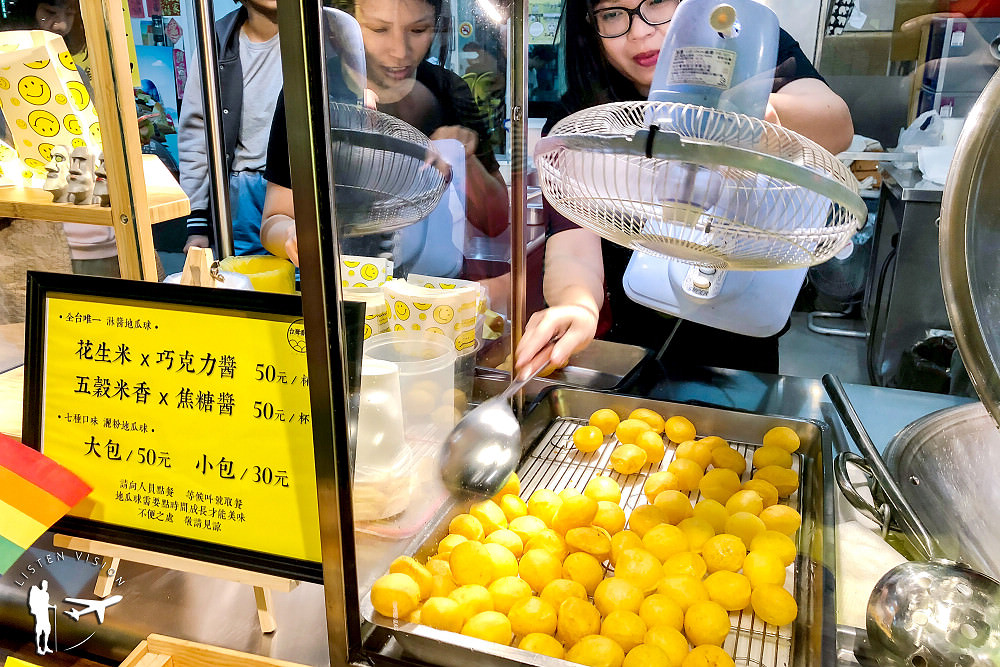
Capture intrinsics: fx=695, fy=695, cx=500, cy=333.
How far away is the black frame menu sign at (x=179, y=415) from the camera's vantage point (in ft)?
2.57

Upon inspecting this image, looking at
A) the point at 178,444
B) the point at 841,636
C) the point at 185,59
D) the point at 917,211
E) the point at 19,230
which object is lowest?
the point at 841,636

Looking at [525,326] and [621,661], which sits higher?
[525,326]

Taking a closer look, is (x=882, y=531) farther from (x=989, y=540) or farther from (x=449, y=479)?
(x=449, y=479)

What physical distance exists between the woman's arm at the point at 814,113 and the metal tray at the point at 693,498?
1.42 feet

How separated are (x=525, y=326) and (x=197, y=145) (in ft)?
4.74

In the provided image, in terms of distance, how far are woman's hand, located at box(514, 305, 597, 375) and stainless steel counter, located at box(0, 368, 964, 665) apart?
0.29 m

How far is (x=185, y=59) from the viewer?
2.04m

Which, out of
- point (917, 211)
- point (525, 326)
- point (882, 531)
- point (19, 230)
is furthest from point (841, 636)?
point (19, 230)

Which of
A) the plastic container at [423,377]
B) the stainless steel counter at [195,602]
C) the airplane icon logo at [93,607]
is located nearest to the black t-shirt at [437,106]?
the plastic container at [423,377]

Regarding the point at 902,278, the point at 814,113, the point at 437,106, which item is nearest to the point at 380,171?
the point at 437,106

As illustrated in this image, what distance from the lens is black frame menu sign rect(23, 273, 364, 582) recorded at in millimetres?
782

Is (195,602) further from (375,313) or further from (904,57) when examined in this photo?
(904,57)

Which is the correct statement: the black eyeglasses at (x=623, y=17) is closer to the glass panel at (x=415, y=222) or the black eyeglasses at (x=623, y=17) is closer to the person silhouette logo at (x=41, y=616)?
the glass panel at (x=415, y=222)

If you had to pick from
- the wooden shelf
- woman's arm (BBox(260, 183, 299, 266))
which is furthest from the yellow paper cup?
the wooden shelf
